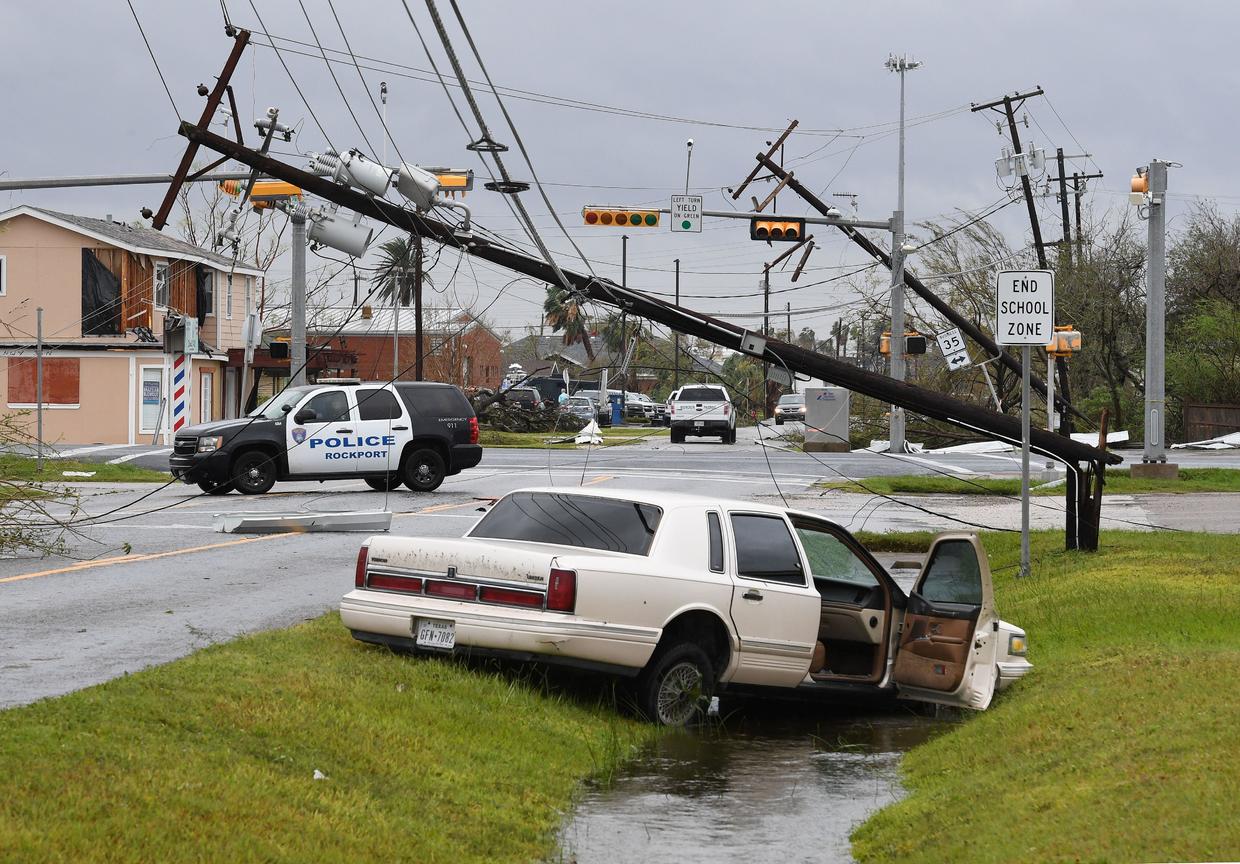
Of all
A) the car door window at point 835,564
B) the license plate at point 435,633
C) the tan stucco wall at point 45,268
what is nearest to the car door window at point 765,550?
the car door window at point 835,564

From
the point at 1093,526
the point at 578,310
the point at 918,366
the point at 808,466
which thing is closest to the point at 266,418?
the point at 578,310

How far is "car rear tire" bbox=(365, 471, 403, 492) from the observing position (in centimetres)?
2741

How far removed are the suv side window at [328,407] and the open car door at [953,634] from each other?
17323mm

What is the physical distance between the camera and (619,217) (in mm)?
33438

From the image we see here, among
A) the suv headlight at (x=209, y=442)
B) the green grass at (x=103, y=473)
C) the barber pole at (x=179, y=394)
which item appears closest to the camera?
the suv headlight at (x=209, y=442)

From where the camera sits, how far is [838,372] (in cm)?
1623

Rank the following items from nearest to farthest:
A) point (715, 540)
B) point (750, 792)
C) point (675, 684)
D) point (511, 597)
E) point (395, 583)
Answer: point (750, 792), point (511, 597), point (675, 684), point (395, 583), point (715, 540)

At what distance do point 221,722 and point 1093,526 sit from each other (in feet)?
A: 39.2

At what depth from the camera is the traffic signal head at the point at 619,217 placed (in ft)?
109

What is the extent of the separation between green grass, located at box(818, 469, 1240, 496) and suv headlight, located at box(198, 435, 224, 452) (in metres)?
11.5

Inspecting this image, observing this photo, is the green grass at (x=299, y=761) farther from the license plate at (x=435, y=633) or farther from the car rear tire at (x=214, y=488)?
the car rear tire at (x=214, y=488)

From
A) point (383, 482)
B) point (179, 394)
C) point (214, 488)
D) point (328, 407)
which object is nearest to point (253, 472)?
point (214, 488)

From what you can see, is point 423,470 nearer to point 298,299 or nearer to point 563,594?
point 298,299

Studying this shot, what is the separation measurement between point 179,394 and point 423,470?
2227cm
